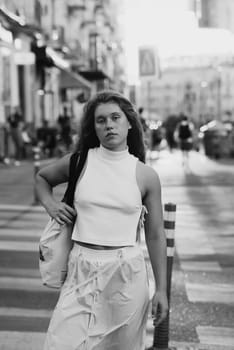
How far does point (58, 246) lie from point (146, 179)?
1.64ft

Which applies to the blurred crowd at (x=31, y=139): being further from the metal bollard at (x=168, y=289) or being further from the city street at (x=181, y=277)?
the metal bollard at (x=168, y=289)

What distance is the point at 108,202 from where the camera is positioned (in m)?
3.29

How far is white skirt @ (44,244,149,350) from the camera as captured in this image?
10.6 ft

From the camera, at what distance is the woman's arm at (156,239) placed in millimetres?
3408

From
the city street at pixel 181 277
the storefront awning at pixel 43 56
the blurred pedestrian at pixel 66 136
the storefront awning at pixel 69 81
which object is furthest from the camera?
the storefront awning at pixel 69 81

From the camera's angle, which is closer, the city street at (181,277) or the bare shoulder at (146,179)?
the bare shoulder at (146,179)

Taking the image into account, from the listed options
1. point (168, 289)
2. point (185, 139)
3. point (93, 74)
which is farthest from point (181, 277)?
point (93, 74)

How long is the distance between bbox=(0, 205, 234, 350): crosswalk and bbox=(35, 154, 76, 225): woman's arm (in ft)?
6.47

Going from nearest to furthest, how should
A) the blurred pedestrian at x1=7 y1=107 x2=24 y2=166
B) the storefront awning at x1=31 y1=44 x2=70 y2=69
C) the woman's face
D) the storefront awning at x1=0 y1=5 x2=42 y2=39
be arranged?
the woman's face < the blurred pedestrian at x1=7 y1=107 x2=24 y2=166 < the storefront awning at x1=0 y1=5 x2=42 y2=39 < the storefront awning at x1=31 y1=44 x2=70 y2=69

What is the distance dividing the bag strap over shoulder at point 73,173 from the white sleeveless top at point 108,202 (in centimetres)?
3

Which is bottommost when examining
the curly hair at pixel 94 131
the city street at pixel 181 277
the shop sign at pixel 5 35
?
the city street at pixel 181 277

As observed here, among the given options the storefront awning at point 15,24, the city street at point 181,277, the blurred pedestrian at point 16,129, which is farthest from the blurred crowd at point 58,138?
the city street at point 181,277

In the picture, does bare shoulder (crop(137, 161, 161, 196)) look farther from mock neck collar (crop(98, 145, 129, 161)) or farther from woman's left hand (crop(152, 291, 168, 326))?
woman's left hand (crop(152, 291, 168, 326))

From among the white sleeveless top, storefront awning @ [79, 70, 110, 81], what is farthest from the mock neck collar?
storefront awning @ [79, 70, 110, 81]
